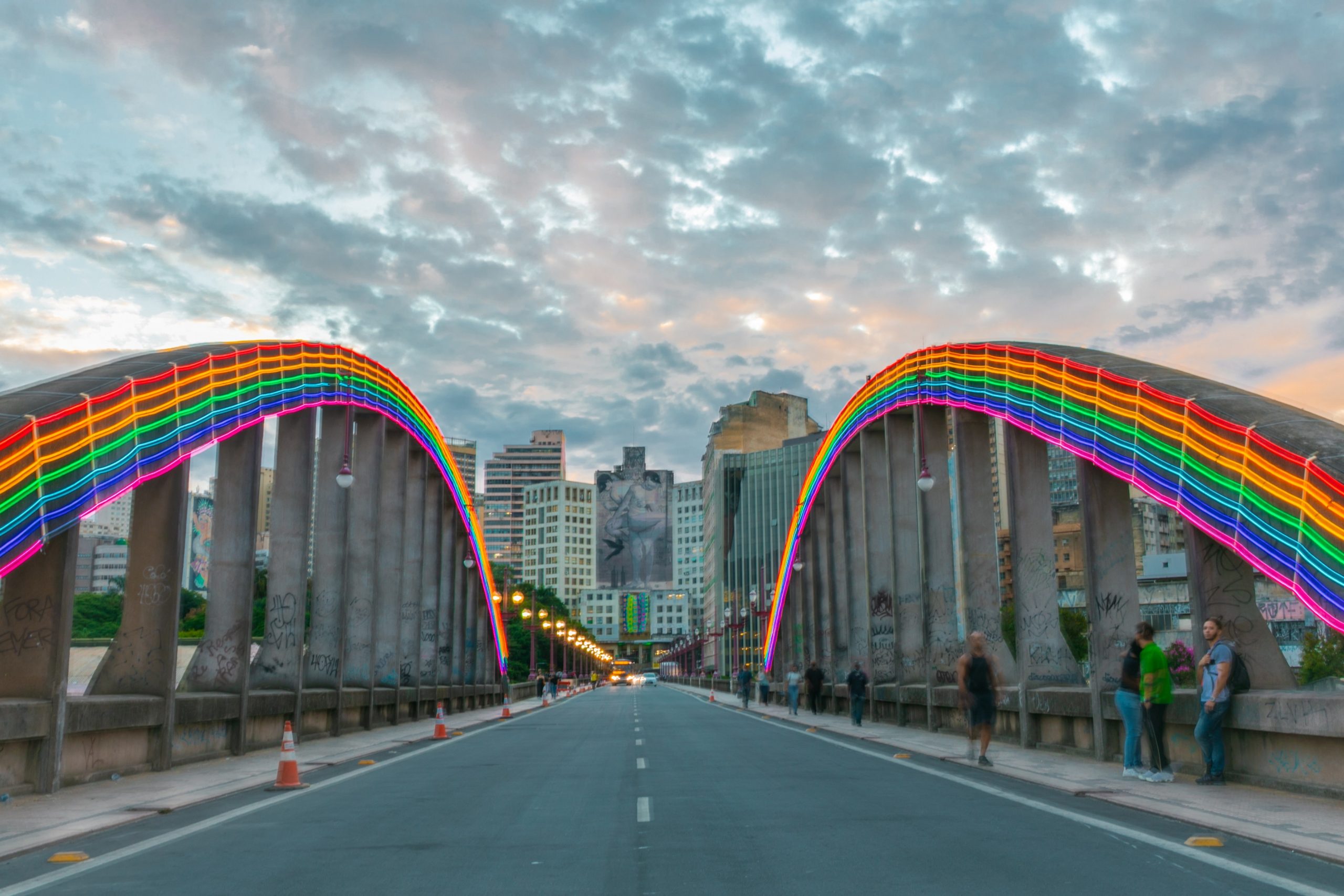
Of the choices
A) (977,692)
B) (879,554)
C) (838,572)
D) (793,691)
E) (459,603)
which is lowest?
(793,691)

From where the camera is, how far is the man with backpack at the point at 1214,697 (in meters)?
12.4

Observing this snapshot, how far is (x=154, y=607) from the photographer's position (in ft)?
55.5

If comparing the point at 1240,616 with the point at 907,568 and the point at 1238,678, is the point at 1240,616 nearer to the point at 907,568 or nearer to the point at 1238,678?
the point at 1238,678

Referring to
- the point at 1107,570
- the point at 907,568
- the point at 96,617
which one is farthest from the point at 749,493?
the point at 1107,570

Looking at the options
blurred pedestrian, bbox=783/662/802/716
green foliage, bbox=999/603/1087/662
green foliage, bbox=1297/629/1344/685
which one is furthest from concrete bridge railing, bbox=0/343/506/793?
green foliage, bbox=1297/629/1344/685

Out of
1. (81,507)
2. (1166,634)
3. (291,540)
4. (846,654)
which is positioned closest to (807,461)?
(1166,634)

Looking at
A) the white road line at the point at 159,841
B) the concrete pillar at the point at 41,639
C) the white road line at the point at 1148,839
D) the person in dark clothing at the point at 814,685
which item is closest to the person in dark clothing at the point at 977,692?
the white road line at the point at 1148,839

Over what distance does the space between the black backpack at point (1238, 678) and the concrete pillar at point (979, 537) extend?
11623mm

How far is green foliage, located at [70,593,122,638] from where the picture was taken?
94.0 m

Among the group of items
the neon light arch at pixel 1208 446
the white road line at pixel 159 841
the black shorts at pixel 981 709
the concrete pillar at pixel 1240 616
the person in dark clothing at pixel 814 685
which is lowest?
the person in dark clothing at pixel 814 685

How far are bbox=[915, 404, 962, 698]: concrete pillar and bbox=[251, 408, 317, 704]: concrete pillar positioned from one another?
14123 mm

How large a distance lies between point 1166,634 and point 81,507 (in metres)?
108

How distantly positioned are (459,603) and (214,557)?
2927 cm

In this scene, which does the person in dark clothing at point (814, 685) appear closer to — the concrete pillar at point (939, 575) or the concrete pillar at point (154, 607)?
the concrete pillar at point (939, 575)
